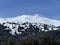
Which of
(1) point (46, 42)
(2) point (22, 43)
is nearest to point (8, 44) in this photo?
(2) point (22, 43)

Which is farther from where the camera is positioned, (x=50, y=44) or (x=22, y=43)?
(x=22, y=43)

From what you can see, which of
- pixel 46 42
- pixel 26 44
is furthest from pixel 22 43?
pixel 46 42

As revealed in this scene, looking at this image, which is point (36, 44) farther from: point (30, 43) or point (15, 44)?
point (15, 44)

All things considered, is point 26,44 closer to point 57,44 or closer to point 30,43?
point 30,43

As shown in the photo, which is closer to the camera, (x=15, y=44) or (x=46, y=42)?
(x=46, y=42)

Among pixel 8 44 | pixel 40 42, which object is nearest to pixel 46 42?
pixel 40 42

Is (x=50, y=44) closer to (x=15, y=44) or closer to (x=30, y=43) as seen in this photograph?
(x=30, y=43)

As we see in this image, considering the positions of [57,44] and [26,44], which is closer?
[57,44]
